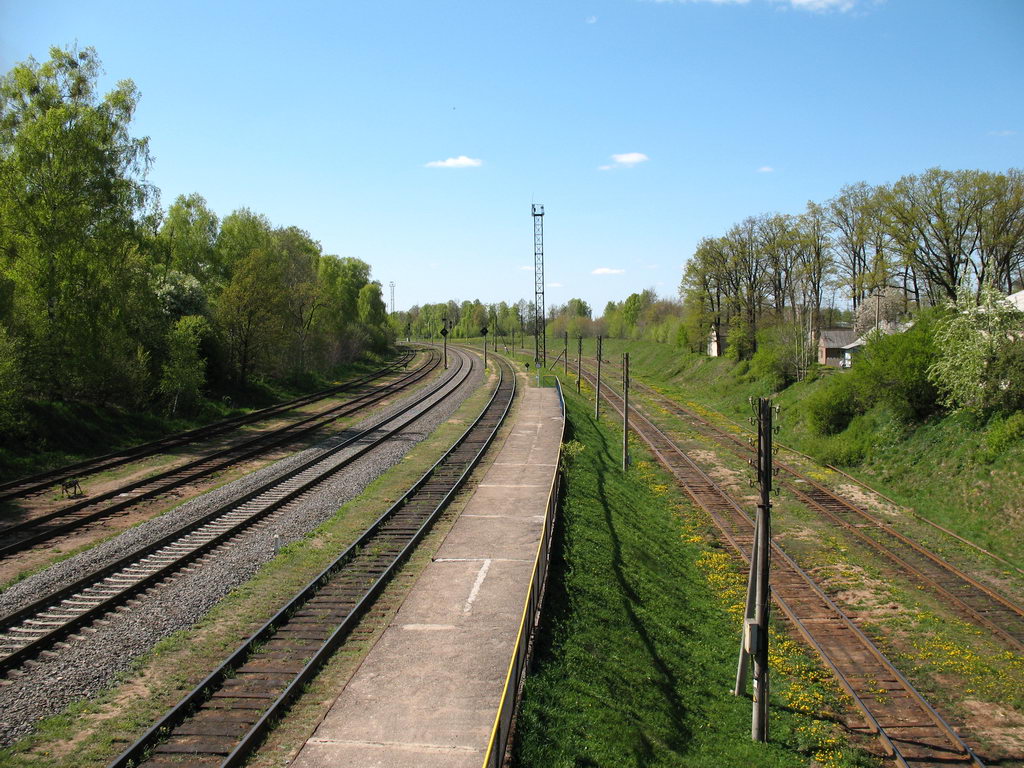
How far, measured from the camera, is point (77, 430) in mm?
27984

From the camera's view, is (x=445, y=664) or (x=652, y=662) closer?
(x=445, y=664)

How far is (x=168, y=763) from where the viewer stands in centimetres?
880

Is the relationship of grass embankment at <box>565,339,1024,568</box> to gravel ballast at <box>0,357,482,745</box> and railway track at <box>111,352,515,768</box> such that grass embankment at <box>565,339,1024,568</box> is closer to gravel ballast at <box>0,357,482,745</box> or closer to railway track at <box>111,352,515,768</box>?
railway track at <box>111,352,515,768</box>

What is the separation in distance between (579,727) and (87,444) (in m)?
24.7

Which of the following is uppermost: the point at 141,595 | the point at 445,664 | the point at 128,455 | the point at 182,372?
the point at 182,372

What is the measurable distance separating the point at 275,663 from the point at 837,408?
31.3 m

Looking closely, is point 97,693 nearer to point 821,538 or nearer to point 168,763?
point 168,763

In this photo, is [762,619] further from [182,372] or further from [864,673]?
[182,372]

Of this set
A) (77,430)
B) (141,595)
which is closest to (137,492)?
(77,430)

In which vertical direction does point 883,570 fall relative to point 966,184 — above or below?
below

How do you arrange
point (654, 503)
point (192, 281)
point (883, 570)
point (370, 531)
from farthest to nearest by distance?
point (192, 281) < point (654, 503) < point (883, 570) < point (370, 531)

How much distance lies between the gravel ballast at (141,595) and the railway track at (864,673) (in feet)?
39.9

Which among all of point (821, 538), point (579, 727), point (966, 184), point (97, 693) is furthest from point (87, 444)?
point (966, 184)

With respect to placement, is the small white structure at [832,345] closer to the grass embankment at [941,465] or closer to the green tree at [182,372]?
the grass embankment at [941,465]
